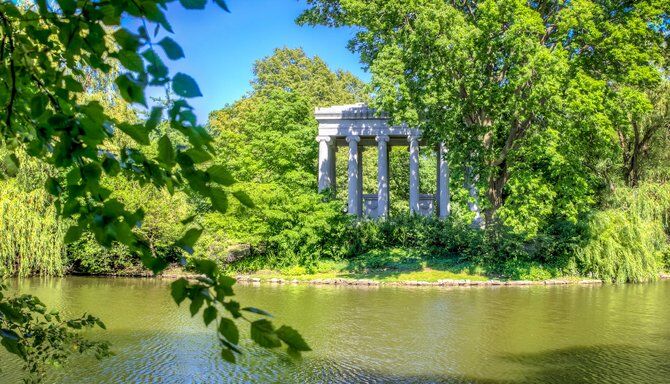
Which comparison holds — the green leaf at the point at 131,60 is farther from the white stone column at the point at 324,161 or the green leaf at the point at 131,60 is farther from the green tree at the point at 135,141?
the white stone column at the point at 324,161

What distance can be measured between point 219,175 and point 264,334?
0.37 meters

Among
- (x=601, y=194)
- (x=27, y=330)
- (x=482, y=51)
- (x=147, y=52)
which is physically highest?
(x=482, y=51)

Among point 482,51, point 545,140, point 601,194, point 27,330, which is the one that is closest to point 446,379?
point 27,330

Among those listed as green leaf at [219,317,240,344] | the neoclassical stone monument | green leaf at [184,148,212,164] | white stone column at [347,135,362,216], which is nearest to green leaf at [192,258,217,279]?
green leaf at [219,317,240,344]

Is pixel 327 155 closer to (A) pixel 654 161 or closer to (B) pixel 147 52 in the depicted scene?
(A) pixel 654 161

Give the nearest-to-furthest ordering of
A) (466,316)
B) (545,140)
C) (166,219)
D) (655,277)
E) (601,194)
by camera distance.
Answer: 1. (466,316)
2. (545,140)
3. (655,277)
4. (166,219)
5. (601,194)

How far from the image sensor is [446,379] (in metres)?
8.20

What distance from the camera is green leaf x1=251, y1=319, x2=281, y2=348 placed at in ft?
4.07

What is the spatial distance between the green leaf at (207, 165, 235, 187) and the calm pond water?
21.6 ft

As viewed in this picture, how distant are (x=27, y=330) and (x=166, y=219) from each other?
723 inches

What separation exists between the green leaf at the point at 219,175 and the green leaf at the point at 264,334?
319mm

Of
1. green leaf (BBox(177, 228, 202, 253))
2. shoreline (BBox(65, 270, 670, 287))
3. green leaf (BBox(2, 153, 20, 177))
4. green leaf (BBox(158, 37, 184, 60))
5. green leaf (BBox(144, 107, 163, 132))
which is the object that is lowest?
shoreline (BBox(65, 270, 670, 287))

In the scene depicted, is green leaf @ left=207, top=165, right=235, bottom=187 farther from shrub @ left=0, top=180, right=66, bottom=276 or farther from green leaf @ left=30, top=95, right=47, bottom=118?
shrub @ left=0, top=180, right=66, bottom=276

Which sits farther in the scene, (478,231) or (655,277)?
(478,231)
